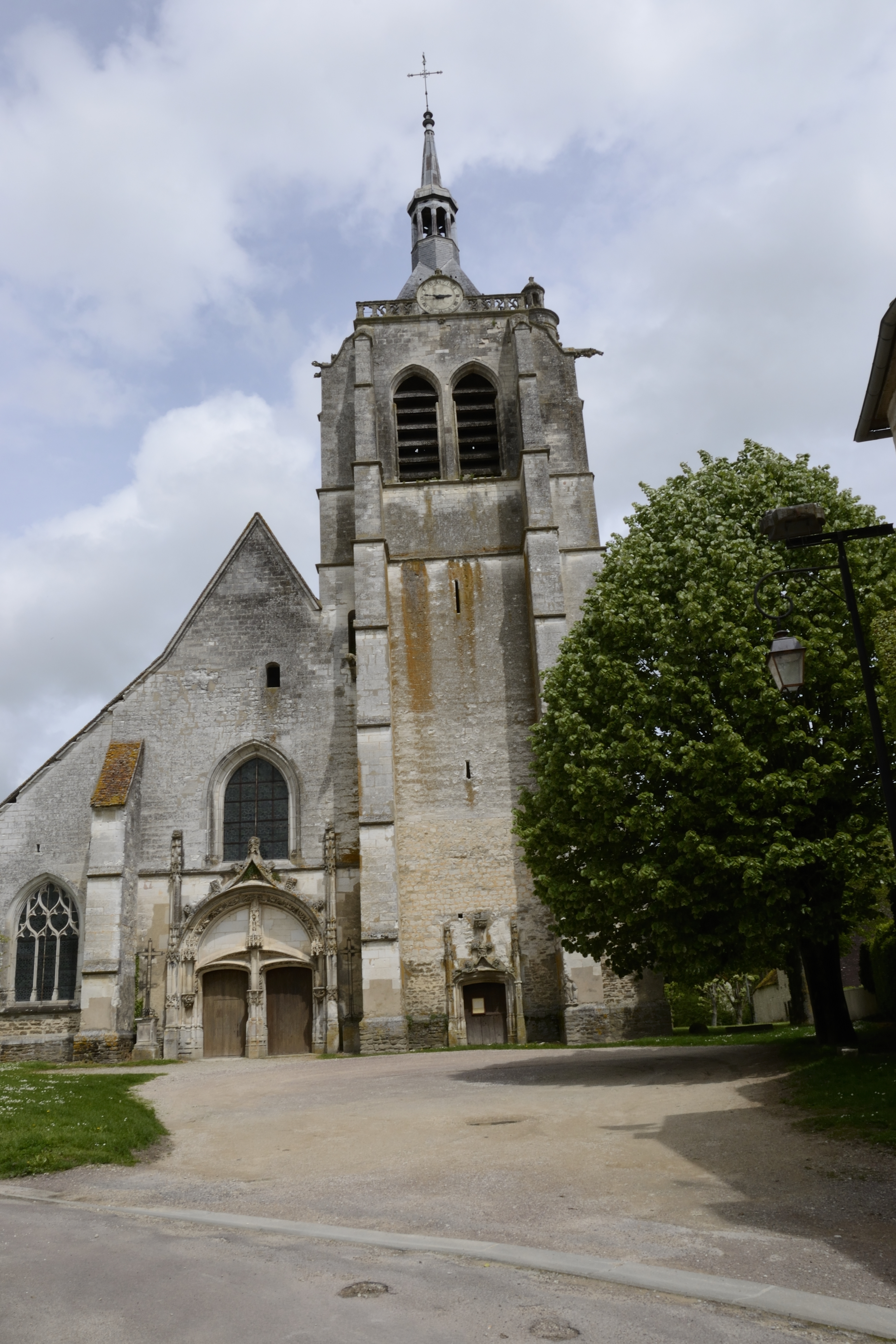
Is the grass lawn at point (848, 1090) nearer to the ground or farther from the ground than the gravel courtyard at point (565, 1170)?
farther from the ground

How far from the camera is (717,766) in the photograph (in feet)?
41.7

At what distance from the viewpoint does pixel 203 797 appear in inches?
948

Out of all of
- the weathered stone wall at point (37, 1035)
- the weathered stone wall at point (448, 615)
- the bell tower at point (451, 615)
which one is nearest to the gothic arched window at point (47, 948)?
the weathered stone wall at point (37, 1035)

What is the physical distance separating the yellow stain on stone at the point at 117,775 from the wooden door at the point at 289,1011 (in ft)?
17.1

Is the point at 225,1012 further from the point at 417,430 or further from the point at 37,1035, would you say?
the point at 417,430

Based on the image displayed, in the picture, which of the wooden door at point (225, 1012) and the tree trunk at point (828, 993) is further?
the wooden door at point (225, 1012)

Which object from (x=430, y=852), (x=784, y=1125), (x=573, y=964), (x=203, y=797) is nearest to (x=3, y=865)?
(x=203, y=797)

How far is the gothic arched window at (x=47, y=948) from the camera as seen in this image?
2297cm

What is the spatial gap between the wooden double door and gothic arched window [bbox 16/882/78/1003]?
3.12 metres

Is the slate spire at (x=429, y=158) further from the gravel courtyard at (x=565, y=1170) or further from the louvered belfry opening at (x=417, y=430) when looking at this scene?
the gravel courtyard at (x=565, y=1170)

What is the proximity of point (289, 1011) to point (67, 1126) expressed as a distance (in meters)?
13.1

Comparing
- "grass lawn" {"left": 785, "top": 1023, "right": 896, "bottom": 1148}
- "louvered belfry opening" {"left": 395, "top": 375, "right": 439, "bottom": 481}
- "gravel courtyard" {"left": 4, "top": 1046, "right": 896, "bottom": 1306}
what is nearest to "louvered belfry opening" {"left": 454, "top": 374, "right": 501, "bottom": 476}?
"louvered belfry opening" {"left": 395, "top": 375, "right": 439, "bottom": 481}

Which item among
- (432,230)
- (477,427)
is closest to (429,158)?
(432,230)

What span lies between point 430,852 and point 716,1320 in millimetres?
18984
